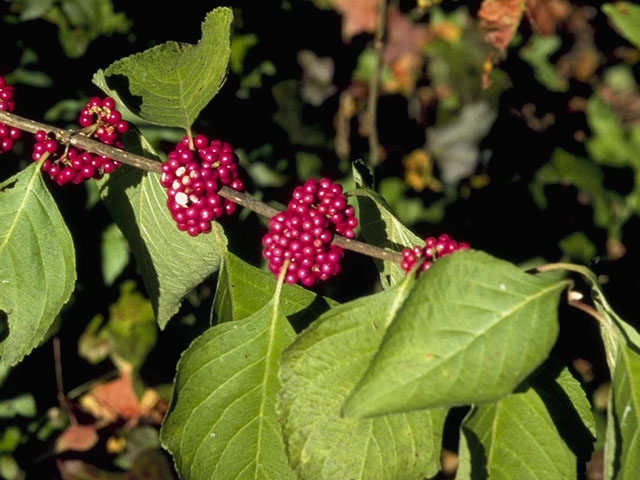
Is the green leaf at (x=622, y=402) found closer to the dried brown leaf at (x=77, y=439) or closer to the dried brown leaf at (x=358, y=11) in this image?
the dried brown leaf at (x=77, y=439)

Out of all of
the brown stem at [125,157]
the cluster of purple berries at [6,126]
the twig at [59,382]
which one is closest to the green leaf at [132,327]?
the twig at [59,382]

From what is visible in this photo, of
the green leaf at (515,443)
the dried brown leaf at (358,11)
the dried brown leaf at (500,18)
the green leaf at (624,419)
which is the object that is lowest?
the dried brown leaf at (358,11)

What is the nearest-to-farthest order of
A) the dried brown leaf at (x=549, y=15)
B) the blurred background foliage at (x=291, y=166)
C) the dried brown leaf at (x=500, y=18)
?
the dried brown leaf at (x=500, y=18), the blurred background foliage at (x=291, y=166), the dried brown leaf at (x=549, y=15)

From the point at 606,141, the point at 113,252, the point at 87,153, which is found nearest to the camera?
the point at 87,153

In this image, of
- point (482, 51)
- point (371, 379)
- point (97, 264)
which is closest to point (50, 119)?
point (97, 264)

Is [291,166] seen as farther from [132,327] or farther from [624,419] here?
[624,419]

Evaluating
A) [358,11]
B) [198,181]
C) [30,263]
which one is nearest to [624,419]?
[198,181]

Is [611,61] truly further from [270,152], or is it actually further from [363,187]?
[363,187]
